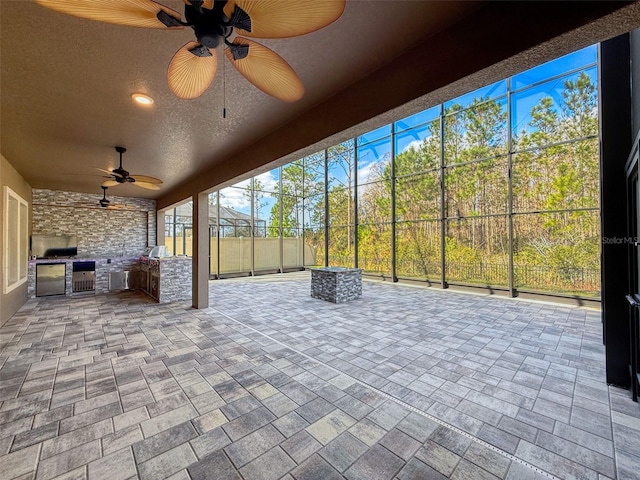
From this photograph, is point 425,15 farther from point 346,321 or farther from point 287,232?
point 287,232

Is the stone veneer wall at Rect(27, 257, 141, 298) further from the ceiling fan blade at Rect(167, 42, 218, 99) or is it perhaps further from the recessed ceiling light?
the ceiling fan blade at Rect(167, 42, 218, 99)

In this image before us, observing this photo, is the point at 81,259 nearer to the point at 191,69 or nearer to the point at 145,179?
the point at 145,179

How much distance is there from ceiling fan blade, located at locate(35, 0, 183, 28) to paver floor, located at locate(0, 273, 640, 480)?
7.55ft

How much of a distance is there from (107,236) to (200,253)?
4670 mm

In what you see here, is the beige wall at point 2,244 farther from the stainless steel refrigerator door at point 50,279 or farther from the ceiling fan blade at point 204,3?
the ceiling fan blade at point 204,3

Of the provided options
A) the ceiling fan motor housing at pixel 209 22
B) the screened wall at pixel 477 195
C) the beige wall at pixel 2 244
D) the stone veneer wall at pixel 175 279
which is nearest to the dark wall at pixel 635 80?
the ceiling fan motor housing at pixel 209 22

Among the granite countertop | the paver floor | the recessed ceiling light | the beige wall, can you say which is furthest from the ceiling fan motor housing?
the granite countertop

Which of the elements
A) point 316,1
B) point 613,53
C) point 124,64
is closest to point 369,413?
point 316,1

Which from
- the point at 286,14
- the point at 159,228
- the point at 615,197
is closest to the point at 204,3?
the point at 286,14

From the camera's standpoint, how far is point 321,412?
2133 millimetres

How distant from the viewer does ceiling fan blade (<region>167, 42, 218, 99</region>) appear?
1.39 m

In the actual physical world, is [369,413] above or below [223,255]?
below

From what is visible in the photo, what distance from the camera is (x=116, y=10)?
113cm

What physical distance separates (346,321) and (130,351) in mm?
3009
